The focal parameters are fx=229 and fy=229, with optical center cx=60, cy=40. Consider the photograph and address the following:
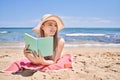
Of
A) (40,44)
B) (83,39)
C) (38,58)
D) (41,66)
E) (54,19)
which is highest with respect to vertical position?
(54,19)

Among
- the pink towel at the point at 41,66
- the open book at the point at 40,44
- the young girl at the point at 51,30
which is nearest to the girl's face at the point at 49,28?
the young girl at the point at 51,30

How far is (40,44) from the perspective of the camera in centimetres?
352

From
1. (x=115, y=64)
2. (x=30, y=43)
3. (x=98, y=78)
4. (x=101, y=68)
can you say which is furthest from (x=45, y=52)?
(x=115, y=64)

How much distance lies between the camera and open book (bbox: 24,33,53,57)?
3451 mm

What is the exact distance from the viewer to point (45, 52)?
12.1 ft

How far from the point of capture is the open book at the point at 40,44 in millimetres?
3451

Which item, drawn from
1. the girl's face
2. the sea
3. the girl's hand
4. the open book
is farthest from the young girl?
the sea

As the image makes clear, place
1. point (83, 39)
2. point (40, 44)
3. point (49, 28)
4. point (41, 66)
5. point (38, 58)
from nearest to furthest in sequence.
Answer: point (40, 44), point (38, 58), point (41, 66), point (49, 28), point (83, 39)

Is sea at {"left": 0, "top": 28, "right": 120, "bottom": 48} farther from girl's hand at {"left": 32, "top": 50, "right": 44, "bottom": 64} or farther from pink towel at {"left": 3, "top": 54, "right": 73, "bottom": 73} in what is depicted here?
girl's hand at {"left": 32, "top": 50, "right": 44, "bottom": 64}

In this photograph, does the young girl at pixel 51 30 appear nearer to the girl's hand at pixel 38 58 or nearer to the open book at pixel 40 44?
the girl's hand at pixel 38 58

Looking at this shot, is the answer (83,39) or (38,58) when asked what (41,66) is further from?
(83,39)

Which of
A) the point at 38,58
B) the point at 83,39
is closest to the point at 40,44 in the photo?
the point at 38,58

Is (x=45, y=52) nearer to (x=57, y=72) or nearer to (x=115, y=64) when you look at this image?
(x=57, y=72)

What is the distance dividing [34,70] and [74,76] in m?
0.70
